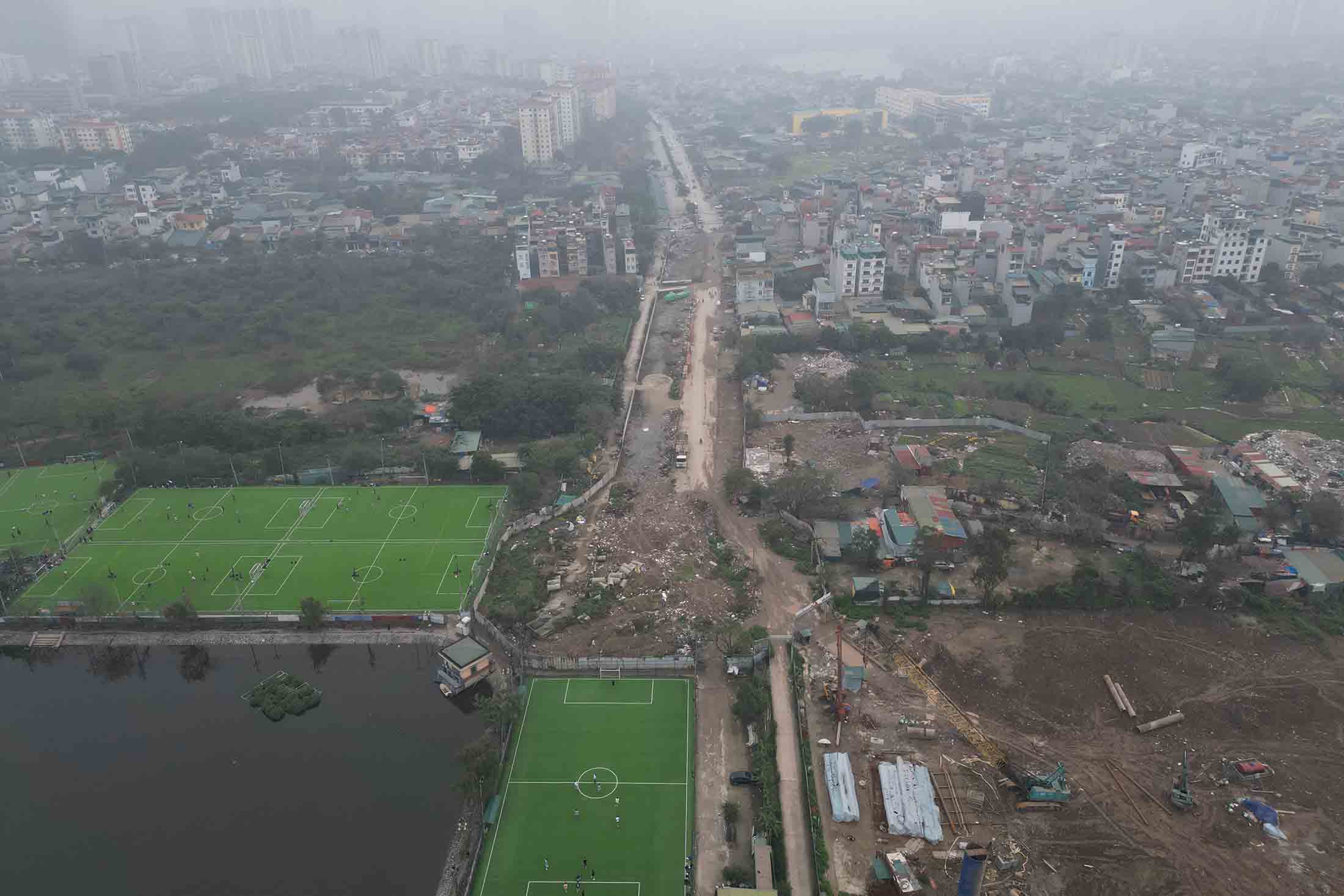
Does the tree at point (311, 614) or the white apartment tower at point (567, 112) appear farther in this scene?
the white apartment tower at point (567, 112)

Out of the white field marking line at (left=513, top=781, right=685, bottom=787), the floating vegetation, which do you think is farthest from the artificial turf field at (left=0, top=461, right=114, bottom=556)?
the white field marking line at (left=513, top=781, right=685, bottom=787)

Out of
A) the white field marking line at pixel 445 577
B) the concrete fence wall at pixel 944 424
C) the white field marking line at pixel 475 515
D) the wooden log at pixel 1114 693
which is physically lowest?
the white field marking line at pixel 445 577

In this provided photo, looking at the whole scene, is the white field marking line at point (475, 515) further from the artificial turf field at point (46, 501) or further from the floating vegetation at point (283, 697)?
the artificial turf field at point (46, 501)

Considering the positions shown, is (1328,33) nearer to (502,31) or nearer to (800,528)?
(502,31)

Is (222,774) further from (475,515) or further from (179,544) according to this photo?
(475,515)

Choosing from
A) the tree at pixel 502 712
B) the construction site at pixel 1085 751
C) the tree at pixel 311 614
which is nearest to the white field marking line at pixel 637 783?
the tree at pixel 502 712

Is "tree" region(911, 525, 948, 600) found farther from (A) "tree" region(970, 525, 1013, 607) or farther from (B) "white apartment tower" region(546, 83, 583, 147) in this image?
(B) "white apartment tower" region(546, 83, 583, 147)

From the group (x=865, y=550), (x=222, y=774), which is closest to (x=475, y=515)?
(x=222, y=774)

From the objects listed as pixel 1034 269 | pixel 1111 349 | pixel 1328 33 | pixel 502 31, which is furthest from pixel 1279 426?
pixel 502 31
